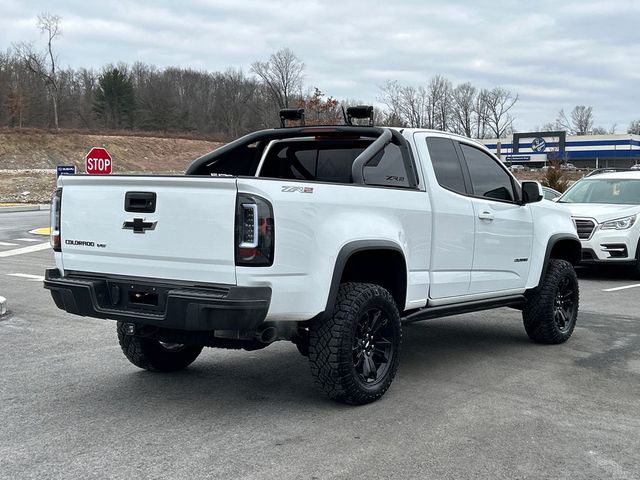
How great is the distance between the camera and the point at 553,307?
7.10 m

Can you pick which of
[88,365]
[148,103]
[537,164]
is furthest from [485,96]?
[88,365]

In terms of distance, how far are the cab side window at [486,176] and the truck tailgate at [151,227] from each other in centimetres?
277

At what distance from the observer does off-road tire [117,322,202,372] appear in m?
5.78

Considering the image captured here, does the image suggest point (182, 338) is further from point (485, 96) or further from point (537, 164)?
point (485, 96)

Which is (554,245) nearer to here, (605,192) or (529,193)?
(529,193)

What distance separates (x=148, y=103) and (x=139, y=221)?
104936mm

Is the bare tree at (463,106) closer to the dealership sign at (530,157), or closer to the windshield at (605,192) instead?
the dealership sign at (530,157)

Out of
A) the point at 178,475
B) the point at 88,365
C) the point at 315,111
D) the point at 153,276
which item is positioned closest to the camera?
the point at 178,475

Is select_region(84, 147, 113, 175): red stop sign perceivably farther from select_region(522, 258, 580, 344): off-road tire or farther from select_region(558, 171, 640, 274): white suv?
select_region(522, 258, 580, 344): off-road tire

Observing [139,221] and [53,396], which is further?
[53,396]

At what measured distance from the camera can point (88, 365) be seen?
20.6 feet

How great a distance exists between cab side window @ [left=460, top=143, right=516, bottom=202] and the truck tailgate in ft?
9.07

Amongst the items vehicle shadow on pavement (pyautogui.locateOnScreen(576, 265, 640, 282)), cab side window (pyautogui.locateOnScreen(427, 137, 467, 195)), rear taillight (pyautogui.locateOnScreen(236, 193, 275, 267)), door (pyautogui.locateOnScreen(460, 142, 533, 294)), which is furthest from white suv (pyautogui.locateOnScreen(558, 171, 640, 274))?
rear taillight (pyautogui.locateOnScreen(236, 193, 275, 267))

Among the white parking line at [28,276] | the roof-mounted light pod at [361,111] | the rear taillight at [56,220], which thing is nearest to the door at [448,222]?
the roof-mounted light pod at [361,111]
